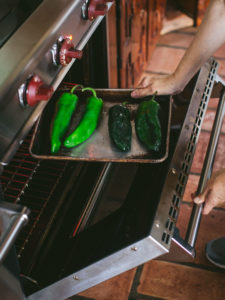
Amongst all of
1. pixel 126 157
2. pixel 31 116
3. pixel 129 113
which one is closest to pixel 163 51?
pixel 129 113

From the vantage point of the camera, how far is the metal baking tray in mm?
1109

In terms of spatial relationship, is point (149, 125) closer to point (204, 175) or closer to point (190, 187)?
point (204, 175)

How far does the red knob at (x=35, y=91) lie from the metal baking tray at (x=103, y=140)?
28 centimetres

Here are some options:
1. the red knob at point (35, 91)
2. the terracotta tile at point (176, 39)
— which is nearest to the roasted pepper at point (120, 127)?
the red knob at point (35, 91)

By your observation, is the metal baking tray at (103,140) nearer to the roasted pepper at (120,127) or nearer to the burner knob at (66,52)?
the roasted pepper at (120,127)

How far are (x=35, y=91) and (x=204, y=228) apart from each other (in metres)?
1.36

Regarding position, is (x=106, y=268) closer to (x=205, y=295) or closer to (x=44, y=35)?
(x=44, y=35)

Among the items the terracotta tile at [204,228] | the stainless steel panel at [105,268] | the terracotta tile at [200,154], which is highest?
the stainless steel panel at [105,268]

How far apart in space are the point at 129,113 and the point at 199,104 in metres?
0.24

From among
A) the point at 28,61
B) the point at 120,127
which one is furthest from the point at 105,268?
the point at 28,61

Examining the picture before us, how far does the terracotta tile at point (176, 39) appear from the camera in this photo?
331 centimetres

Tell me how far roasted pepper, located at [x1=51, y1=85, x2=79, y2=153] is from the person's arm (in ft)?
0.72

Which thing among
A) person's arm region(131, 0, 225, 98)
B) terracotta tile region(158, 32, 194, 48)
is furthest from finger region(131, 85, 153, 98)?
terracotta tile region(158, 32, 194, 48)

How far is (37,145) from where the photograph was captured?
1.15 metres
